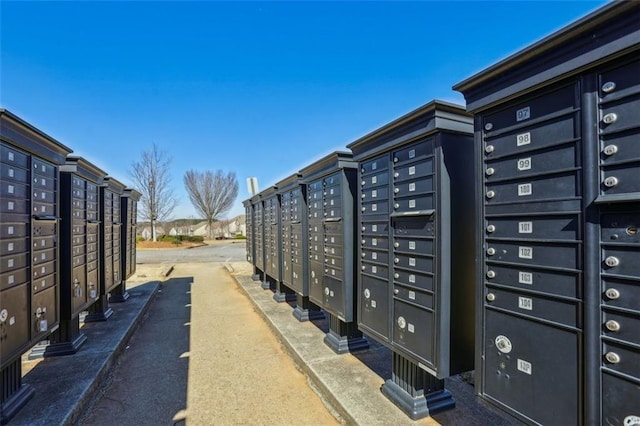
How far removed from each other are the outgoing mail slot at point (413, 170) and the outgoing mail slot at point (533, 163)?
58 cm

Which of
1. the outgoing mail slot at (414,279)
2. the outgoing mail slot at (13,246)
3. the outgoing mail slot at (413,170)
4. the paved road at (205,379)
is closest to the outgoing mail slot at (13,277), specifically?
the outgoing mail slot at (13,246)

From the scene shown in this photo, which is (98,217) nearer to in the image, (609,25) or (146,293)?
(146,293)

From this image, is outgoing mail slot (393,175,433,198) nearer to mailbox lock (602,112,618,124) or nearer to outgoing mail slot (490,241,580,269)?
outgoing mail slot (490,241,580,269)

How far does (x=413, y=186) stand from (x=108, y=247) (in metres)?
6.12

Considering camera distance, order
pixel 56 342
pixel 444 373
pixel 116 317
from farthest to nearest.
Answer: pixel 116 317 → pixel 56 342 → pixel 444 373

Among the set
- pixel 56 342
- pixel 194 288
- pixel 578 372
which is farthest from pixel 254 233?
pixel 578 372

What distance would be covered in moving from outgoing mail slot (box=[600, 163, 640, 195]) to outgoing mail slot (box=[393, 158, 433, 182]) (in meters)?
1.22

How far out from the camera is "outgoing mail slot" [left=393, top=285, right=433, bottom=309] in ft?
9.02

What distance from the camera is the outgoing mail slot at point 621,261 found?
1.48 m

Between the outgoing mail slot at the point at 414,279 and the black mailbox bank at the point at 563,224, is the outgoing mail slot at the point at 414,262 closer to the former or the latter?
the outgoing mail slot at the point at 414,279

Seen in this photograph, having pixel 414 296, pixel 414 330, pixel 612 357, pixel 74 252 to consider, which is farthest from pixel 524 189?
pixel 74 252

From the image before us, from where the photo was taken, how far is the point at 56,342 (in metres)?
4.54

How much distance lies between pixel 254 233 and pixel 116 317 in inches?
192

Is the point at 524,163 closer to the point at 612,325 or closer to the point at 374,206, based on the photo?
the point at 612,325
